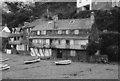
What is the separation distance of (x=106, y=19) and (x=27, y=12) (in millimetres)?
32585

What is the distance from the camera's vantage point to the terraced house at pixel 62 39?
42.7 m

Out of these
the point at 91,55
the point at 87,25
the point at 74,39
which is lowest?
the point at 91,55

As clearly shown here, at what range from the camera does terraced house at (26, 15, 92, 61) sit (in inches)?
1681

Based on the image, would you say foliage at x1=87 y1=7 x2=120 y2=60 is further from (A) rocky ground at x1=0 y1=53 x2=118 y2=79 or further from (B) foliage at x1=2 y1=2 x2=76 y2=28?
(B) foliage at x1=2 y1=2 x2=76 y2=28

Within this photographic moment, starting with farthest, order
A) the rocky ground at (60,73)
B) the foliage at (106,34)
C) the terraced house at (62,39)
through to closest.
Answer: the terraced house at (62,39)
the foliage at (106,34)
the rocky ground at (60,73)

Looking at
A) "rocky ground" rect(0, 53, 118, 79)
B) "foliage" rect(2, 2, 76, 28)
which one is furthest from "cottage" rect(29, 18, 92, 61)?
"foliage" rect(2, 2, 76, 28)

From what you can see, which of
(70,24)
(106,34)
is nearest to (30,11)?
(70,24)

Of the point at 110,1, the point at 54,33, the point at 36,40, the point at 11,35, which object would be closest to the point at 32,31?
the point at 36,40

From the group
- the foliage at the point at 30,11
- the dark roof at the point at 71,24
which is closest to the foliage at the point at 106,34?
the dark roof at the point at 71,24

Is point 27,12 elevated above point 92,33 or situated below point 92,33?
above

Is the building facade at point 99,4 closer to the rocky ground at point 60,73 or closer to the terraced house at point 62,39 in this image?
the terraced house at point 62,39

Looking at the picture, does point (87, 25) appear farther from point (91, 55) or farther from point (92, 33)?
point (91, 55)

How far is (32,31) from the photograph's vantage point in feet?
169

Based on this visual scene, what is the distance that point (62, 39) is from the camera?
149 ft
